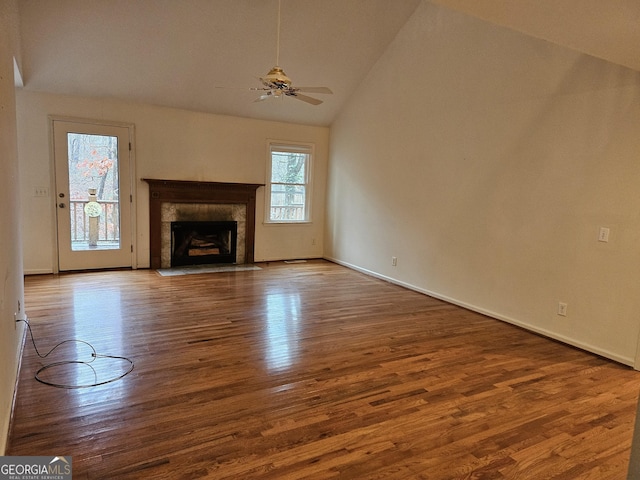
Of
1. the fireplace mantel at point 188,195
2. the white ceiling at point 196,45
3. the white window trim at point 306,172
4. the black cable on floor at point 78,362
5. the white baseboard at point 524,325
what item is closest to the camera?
the black cable on floor at point 78,362

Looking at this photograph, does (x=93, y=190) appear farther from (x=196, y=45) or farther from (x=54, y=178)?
(x=196, y=45)

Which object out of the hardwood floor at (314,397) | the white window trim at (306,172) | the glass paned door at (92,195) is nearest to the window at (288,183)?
the white window trim at (306,172)

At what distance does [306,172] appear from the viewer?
293 inches

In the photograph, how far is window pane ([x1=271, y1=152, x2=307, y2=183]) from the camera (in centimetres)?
717

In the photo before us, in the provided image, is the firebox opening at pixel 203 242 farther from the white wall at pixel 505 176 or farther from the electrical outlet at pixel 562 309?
the electrical outlet at pixel 562 309

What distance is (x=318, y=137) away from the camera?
739cm

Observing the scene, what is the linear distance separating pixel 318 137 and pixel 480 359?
5.10 meters

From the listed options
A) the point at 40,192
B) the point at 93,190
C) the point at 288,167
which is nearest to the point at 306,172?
the point at 288,167

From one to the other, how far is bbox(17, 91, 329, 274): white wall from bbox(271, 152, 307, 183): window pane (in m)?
0.22

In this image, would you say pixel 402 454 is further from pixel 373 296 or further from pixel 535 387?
pixel 373 296

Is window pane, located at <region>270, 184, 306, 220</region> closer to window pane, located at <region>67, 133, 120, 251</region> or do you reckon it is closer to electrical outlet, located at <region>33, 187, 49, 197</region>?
window pane, located at <region>67, 133, 120, 251</region>

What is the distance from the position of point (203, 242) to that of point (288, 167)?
76.5 inches

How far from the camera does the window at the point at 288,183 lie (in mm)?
7152

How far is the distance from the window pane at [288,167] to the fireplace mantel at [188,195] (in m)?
0.47
